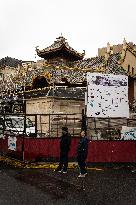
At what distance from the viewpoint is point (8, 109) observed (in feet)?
103

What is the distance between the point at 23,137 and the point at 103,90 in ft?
14.3

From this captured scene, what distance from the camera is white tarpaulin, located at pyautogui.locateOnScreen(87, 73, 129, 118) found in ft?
41.9

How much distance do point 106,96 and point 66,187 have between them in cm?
433

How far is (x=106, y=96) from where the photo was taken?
1300cm

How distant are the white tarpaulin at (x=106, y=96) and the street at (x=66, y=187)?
2480 mm

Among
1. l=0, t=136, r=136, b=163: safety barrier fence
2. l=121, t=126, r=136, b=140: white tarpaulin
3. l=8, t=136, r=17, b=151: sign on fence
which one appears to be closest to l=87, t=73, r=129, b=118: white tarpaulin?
l=0, t=136, r=136, b=163: safety barrier fence

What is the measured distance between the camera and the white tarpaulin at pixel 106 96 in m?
12.8

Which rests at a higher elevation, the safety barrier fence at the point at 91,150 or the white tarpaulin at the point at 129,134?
the white tarpaulin at the point at 129,134

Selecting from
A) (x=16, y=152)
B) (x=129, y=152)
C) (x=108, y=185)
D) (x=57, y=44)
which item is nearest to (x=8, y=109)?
(x=57, y=44)

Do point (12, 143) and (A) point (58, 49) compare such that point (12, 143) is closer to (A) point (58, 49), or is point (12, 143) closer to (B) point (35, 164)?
(B) point (35, 164)

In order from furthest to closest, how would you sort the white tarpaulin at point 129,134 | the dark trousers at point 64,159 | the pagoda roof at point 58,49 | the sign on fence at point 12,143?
1. the pagoda roof at point 58,49
2. the white tarpaulin at point 129,134
3. the sign on fence at point 12,143
4. the dark trousers at point 64,159

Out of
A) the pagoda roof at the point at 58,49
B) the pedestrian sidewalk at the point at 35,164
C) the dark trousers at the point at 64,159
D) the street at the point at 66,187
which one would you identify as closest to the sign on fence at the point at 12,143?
the pedestrian sidewalk at the point at 35,164

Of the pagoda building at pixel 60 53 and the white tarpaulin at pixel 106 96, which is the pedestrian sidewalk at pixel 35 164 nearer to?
the white tarpaulin at pixel 106 96

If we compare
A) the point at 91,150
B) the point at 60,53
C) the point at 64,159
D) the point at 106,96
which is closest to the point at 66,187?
the point at 64,159
